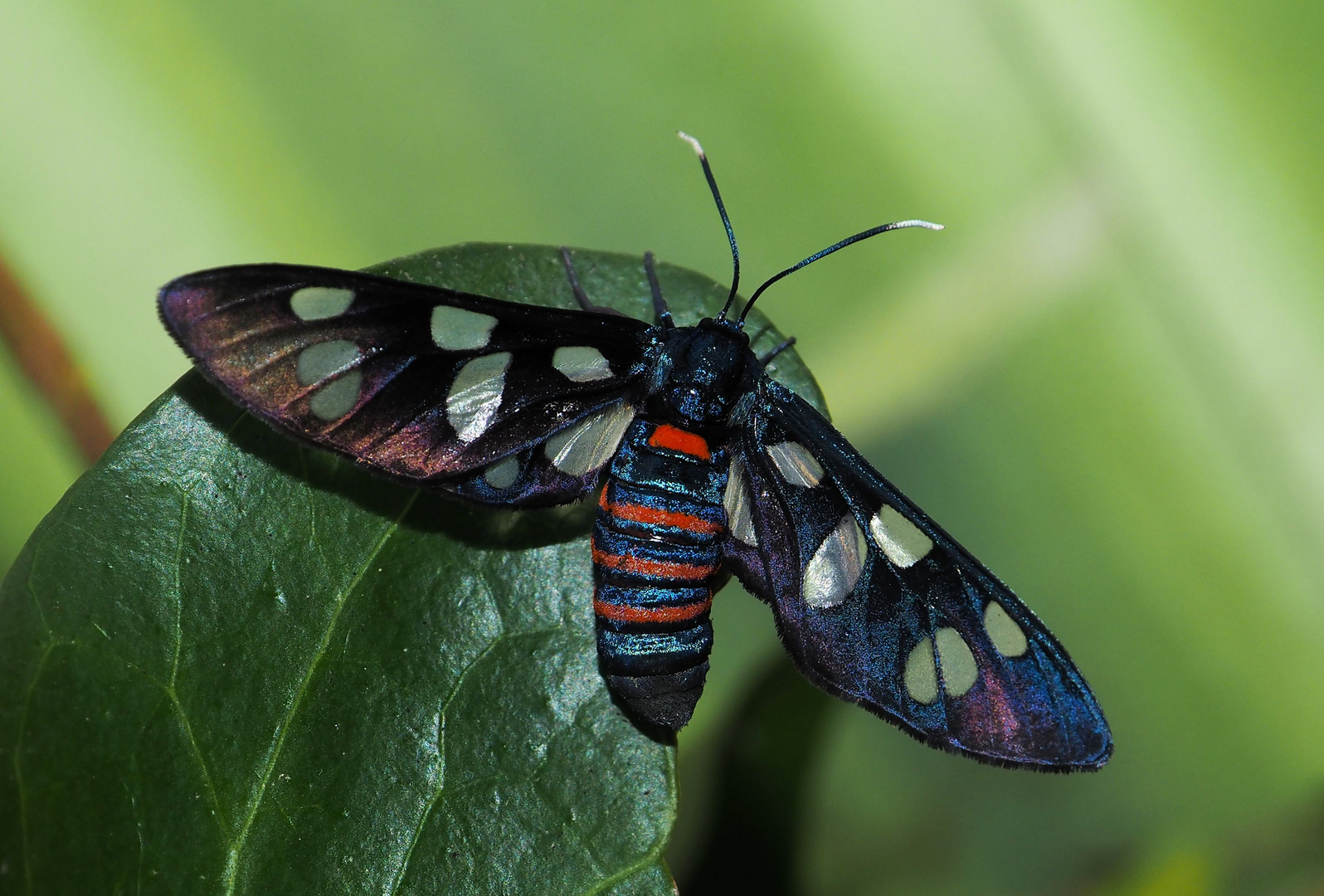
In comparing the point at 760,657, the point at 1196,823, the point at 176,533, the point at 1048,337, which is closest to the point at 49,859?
the point at 176,533

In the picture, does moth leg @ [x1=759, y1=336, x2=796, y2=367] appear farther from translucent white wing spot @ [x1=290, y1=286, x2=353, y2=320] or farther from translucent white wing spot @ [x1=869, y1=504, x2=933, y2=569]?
translucent white wing spot @ [x1=290, y1=286, x2=353, y2=320]

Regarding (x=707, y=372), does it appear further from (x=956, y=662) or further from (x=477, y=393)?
(x=956, y=662)

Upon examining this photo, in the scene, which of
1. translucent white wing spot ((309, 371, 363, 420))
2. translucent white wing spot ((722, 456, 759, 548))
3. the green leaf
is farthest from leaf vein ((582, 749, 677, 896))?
translucent white wing spot ((309, 371, 363, 420))

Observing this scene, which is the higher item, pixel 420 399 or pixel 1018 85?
pixel 420 399

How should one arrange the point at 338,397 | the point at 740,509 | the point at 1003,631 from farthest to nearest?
the point at 740,509 → the point at 1003,631 → the point at 338,397

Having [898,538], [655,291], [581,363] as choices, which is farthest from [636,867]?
[655,291]

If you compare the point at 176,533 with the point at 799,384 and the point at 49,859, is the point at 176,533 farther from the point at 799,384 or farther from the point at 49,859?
the point at 799,384
